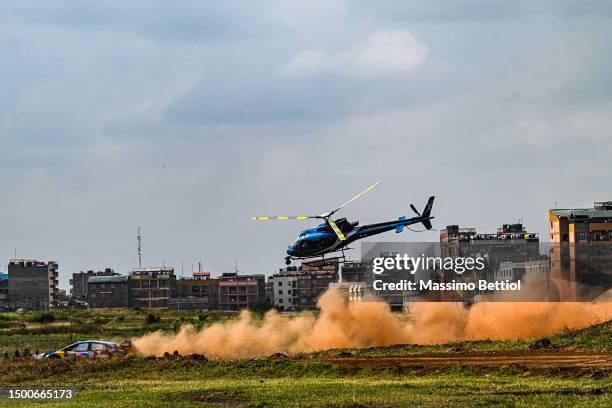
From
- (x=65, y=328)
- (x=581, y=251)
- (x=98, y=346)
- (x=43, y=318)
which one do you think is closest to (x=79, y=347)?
(x=98, y=346)

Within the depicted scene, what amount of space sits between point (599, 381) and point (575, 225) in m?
114

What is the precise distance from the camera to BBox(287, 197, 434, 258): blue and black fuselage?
80.9 m

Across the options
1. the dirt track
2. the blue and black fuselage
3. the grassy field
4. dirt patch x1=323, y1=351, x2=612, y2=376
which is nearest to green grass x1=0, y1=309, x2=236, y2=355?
the blue and black fuselage

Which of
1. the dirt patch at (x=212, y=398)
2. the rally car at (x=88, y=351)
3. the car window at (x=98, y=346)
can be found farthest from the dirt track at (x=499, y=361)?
the car window at (x=98, y=346)

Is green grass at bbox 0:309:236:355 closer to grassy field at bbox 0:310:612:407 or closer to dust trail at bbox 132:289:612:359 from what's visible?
dust trail at bbox 132:289:612:359

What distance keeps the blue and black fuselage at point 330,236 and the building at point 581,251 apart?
19922 millimetres

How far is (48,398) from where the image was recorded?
44.3 meters

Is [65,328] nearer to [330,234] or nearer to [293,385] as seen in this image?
[330,234]

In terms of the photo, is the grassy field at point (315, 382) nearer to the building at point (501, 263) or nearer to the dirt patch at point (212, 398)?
the dirt patch at point (212, 398)

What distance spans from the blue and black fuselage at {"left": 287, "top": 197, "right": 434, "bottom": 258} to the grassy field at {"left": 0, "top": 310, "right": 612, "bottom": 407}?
46.0 ft

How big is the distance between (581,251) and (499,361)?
90293mm

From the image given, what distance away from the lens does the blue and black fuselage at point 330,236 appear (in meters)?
80.9

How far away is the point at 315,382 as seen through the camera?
46.4 m

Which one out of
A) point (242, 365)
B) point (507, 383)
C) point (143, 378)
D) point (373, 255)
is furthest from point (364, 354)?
point (373, 255)
